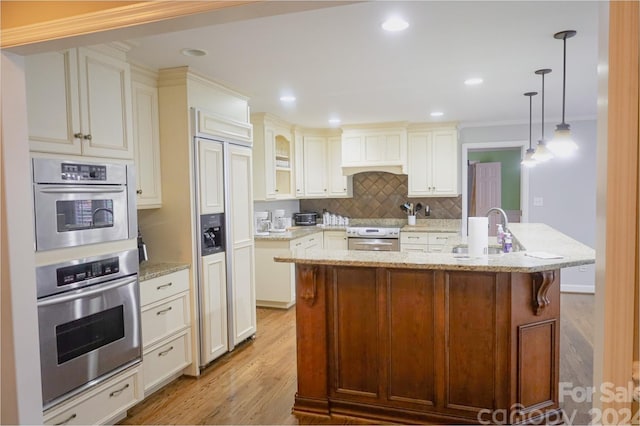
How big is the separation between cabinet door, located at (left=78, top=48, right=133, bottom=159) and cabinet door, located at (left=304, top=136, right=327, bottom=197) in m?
3.60

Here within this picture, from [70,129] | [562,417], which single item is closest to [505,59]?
[562,417]

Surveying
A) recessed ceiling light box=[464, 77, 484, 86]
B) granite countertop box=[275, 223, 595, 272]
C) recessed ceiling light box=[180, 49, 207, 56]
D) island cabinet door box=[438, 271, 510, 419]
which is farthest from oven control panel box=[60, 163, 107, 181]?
recessed ceiling light box=[464, 77, 484, 86]

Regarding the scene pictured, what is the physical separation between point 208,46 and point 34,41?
118 cm

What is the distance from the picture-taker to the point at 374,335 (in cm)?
258

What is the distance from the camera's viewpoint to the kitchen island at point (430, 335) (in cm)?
236

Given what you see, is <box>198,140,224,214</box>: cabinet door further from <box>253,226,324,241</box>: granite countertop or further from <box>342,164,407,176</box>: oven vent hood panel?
<box>342,164,407,176</box>: oven vent hood panel

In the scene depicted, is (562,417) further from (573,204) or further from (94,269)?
(573,204)

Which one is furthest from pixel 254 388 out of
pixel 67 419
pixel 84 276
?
pixel 84 276

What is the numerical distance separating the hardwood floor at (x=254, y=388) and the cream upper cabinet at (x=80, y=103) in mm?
1692

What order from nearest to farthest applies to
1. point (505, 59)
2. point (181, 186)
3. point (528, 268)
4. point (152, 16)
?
1. point (152, 16)
2. point (528, 268)
3. point (505, 59)
4. point (181, 186)

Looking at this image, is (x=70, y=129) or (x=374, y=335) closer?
(x=70, y=129)

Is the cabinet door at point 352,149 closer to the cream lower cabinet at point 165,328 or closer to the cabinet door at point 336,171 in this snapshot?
the cabinet door at point 336,171

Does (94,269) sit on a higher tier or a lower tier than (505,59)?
lower

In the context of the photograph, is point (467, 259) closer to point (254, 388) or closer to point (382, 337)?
point (382, 337)
